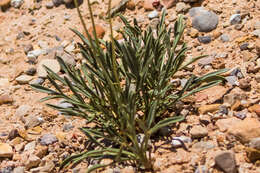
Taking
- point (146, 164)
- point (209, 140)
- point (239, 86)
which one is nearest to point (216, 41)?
point (239, 86)

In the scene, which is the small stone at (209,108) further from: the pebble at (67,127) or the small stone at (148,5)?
the small stone at (148,5)

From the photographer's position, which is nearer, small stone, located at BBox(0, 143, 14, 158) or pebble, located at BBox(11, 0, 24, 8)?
small stone, located at BBox(0, 143, 14, 158)

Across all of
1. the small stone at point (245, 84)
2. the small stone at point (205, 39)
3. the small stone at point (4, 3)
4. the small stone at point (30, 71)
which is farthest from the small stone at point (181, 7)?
the small stone at point (4, 3)

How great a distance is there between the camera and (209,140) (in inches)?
82.6

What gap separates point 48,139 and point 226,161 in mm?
1203

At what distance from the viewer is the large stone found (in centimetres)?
199

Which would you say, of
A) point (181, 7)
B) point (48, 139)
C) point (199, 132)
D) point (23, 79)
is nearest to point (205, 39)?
point (181, 7)

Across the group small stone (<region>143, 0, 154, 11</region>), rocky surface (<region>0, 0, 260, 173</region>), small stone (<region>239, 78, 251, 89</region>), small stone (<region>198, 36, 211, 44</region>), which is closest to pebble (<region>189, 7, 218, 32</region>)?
rocky surface (<region>0, 0, 260, 173</region>)

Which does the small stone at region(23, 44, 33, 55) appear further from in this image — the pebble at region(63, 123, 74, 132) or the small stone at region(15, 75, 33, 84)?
the pebble at region(63, 123, 74, 132)

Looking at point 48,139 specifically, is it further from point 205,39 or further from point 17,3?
point 17,3

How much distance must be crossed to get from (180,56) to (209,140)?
0.58 metres

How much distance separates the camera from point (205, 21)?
3158 mm

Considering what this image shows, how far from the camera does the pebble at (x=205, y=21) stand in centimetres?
312

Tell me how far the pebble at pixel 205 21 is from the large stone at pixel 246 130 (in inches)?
49.7
